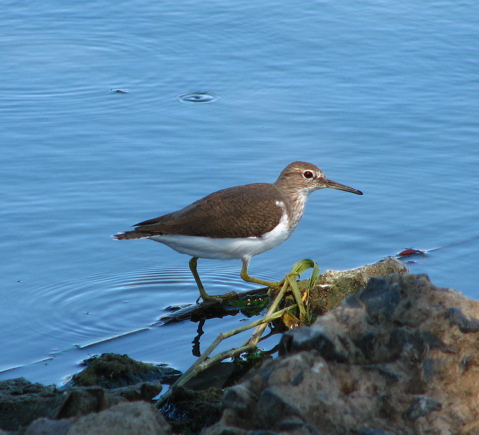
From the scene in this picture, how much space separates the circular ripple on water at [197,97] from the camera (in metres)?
9.11

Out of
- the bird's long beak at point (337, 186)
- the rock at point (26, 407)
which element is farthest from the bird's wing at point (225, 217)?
the rock at point (26, 407)

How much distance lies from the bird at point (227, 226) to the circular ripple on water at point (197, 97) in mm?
2795

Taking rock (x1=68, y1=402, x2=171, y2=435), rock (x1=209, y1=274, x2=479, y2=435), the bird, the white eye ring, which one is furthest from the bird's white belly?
rock (x1=68, y1=402, x2=171, y2=435)

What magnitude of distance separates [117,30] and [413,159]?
189 inches

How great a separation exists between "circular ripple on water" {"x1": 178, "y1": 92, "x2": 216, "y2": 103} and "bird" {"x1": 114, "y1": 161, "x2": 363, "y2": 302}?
9.17 ft

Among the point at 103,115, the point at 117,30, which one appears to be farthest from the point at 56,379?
the point at 117,30

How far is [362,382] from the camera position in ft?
10.5

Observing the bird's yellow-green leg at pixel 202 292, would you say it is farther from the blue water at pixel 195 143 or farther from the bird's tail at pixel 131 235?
the bird's tail at pixel 131 235

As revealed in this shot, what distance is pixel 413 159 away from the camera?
26.2 feet

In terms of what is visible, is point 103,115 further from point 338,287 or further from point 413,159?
point 338,287

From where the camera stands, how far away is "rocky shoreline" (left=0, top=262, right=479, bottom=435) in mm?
3051

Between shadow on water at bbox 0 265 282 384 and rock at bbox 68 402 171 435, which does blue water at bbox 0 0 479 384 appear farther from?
rock at bbox 68 402 171 435

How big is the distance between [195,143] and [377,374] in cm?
531

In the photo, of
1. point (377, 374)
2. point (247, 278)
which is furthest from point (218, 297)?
point (377, 374)
